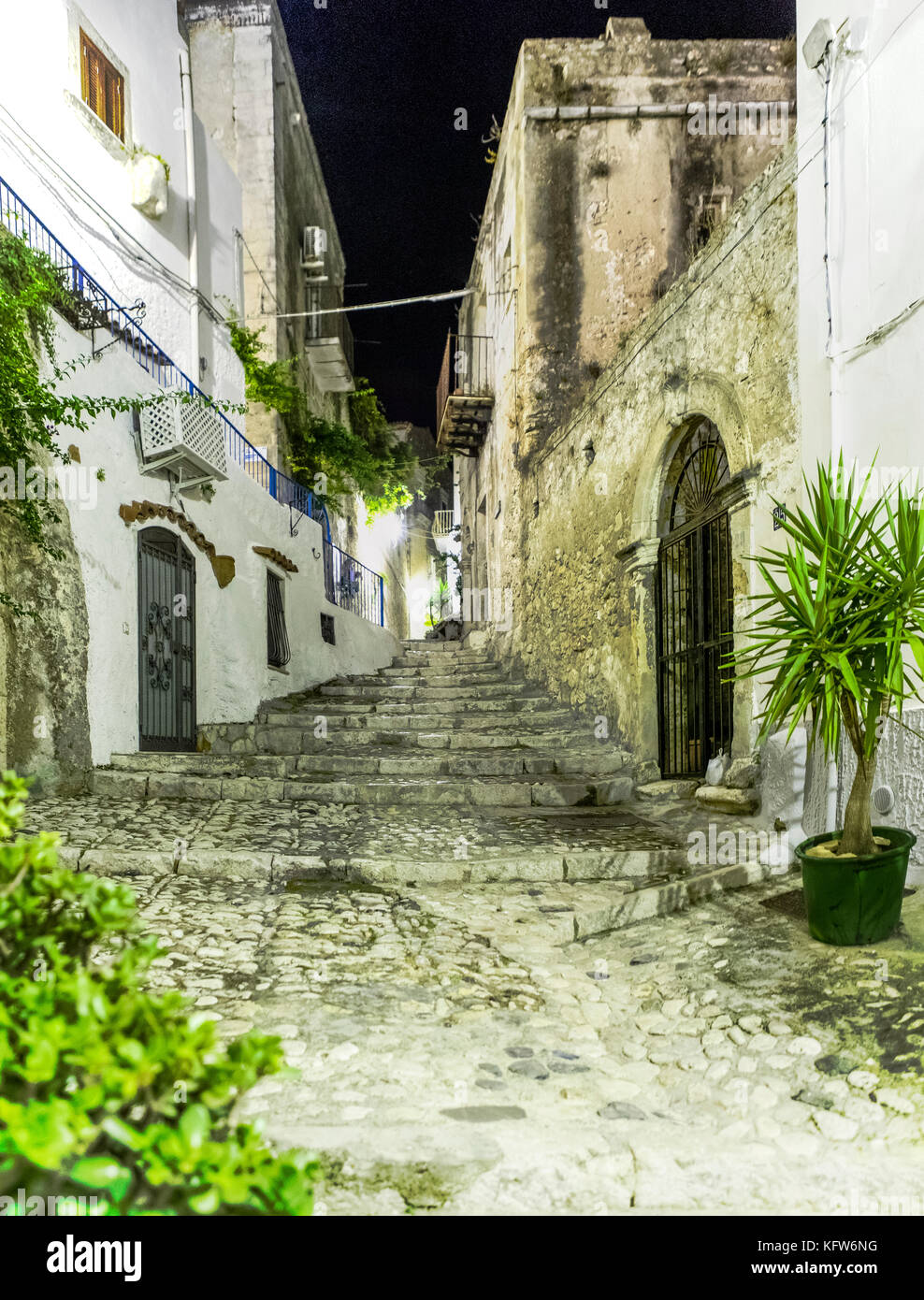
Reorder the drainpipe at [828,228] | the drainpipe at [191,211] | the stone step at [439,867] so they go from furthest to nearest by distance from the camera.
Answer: the drainpipe at [191,211] → the stone step at [439,867] → the drainpipe at [828,228]

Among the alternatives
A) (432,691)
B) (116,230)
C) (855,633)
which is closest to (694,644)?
(855,633)

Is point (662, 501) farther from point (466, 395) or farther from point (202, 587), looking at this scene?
point (466, 395)

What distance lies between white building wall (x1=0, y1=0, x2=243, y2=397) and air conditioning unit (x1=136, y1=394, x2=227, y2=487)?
263 cm

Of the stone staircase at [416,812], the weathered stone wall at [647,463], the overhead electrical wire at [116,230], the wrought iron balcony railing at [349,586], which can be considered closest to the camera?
the stone staircase at [416,812]

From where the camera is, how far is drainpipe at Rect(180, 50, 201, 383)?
1186cm

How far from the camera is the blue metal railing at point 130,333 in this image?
7309mm

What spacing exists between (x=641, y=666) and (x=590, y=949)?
13.7 feet

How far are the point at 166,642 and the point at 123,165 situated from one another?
6.44m

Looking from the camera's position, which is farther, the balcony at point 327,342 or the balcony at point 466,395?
the balcony at point 327,342

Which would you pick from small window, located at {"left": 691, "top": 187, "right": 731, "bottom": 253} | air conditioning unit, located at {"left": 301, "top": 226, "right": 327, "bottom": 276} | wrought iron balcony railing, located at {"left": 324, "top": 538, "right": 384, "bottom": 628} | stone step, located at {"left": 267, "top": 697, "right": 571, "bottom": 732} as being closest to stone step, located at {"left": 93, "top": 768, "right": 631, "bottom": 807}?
stone step, located at {"left": 267, "top": 697, "right": 571, "bottom": 732}

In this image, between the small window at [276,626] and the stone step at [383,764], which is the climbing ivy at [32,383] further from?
the small window at [276,626]

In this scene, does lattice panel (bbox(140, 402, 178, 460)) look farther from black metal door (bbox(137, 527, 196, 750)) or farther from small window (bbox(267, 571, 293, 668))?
small window (bbox(267, 571, 293, 668))

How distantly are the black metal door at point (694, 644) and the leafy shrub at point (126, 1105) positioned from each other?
5.61m

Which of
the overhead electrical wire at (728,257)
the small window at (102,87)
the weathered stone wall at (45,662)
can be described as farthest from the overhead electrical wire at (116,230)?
the overhead electrical wire at (728,257)
